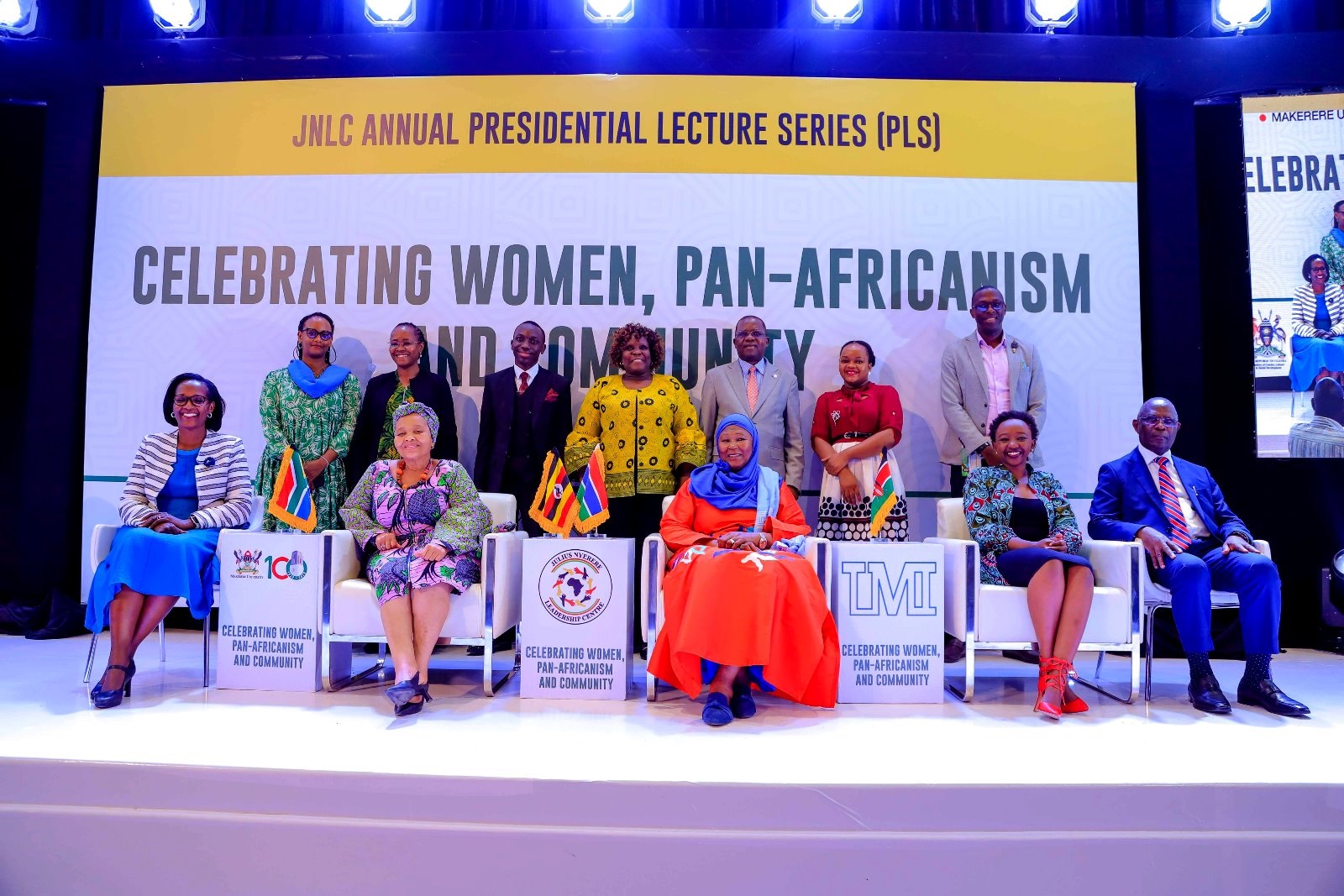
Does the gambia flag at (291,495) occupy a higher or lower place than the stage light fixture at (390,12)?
lower

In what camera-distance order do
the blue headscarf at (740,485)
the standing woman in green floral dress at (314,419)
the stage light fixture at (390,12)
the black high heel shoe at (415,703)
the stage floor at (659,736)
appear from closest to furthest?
the stage floor at (659,736) < the black high heel shoe at (415,703) < the blue headscarf at (740,485) < the standing woman in green floral dress at (314,419) < the stage light fixture at (390,12)

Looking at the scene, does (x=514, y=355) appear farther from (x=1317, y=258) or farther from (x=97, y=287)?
(x=1317, y=258)

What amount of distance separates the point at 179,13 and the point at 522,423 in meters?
3.29

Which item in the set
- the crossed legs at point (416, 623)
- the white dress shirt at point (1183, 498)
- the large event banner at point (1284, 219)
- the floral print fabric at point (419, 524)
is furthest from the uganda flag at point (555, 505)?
the large event banner at point (1284, 219)

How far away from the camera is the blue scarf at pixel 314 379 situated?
4.45m

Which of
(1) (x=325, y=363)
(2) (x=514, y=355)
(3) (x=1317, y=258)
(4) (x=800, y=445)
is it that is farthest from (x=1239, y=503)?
(1) (x=325, y=363)

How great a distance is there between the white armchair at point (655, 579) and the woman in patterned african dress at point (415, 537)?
69 cm

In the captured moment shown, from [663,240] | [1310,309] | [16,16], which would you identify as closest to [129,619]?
[663,240]

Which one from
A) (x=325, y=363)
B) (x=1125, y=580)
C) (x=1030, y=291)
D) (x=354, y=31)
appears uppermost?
(x=354, y=31)

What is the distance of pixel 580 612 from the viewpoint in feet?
11.4

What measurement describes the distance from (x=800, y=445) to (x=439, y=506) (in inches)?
78.8

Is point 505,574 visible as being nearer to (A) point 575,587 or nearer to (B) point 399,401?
(A) point 575,587

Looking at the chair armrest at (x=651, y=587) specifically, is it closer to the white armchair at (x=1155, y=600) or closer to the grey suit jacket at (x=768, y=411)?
the grey suit jacket at (x=768, y=411)

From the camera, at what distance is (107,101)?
5.27 metres
